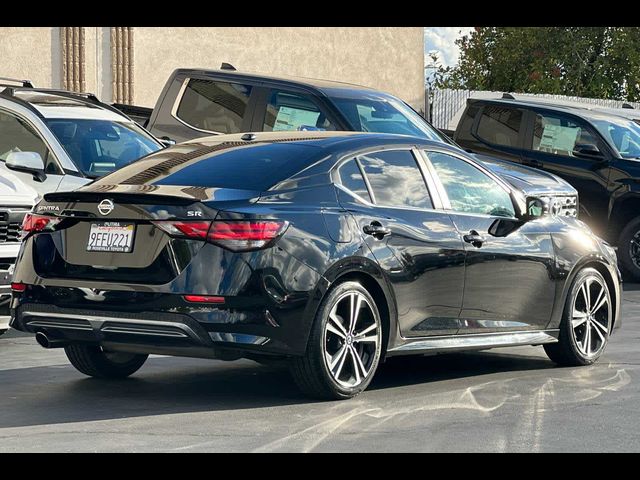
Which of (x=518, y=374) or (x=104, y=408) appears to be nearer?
(x=104, y=408)

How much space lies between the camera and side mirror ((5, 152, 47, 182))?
12453 millimetres

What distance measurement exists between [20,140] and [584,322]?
570 centimetres

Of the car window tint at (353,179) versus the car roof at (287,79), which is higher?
the car roof at (287,79)

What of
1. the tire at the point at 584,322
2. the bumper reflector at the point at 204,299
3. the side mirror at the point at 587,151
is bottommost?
the tire at the point at 584,322

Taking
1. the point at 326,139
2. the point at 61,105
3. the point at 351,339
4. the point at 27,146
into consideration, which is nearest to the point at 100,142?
the point at 61,105

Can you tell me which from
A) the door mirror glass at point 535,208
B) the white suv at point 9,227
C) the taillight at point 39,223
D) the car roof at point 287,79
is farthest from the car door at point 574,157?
the taillight at point 39,223

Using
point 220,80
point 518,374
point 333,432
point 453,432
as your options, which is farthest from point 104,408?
point 220,80

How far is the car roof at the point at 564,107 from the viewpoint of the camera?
18.3m

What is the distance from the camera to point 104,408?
8.20 m

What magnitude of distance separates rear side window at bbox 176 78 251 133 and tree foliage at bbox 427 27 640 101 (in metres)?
31.1

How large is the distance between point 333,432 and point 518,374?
280 cm

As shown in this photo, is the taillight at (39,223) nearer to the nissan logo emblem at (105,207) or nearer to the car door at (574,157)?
the nissan logo emblem at (105,207)

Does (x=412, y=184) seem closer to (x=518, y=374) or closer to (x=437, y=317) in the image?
(x=437, y=317)

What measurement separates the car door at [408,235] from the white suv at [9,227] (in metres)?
3.39
